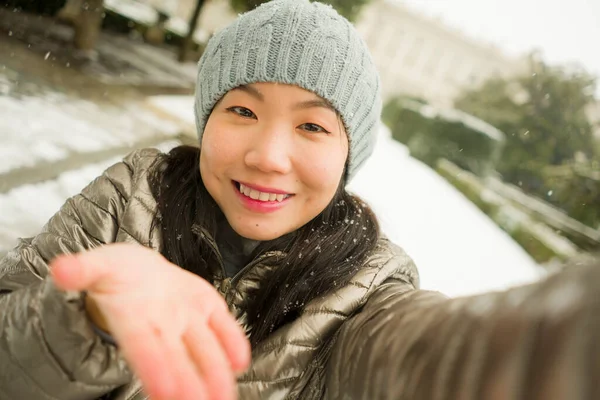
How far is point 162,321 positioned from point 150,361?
0.21ft

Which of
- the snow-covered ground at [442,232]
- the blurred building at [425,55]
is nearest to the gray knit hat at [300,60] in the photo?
the snow-covered ground at [442,232]

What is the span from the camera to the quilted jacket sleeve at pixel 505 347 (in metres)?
0.37

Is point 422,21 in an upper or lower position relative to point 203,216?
upper

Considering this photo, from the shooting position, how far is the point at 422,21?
8320 millimetres

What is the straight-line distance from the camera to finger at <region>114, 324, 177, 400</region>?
1.40 feet

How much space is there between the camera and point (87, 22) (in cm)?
685

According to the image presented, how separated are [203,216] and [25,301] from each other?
0.65m

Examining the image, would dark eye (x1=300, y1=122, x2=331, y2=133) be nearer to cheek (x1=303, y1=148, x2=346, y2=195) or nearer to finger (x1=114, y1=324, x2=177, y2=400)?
cheek (x1=303, y1=148, x2=346, y2=195)

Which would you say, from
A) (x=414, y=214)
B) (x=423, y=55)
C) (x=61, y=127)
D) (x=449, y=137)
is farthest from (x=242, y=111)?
(x=423, y=55)

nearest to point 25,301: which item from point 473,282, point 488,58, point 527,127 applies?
point 473,282

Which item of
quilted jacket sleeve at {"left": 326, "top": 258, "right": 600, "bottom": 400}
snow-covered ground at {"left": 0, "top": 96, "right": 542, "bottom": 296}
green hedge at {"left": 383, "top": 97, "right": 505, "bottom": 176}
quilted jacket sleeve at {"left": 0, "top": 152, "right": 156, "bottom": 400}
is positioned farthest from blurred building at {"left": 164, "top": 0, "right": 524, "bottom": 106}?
quilted jacket sleeve at {"left": 0, "top": 152, "right": 156, "bottom": 400}

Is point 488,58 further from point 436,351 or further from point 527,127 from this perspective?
point 436,351

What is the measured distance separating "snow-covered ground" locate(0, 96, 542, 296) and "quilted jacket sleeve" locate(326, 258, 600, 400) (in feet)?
3.63

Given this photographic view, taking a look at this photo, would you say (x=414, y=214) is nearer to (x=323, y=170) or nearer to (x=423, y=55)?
(x=323, y=170)
